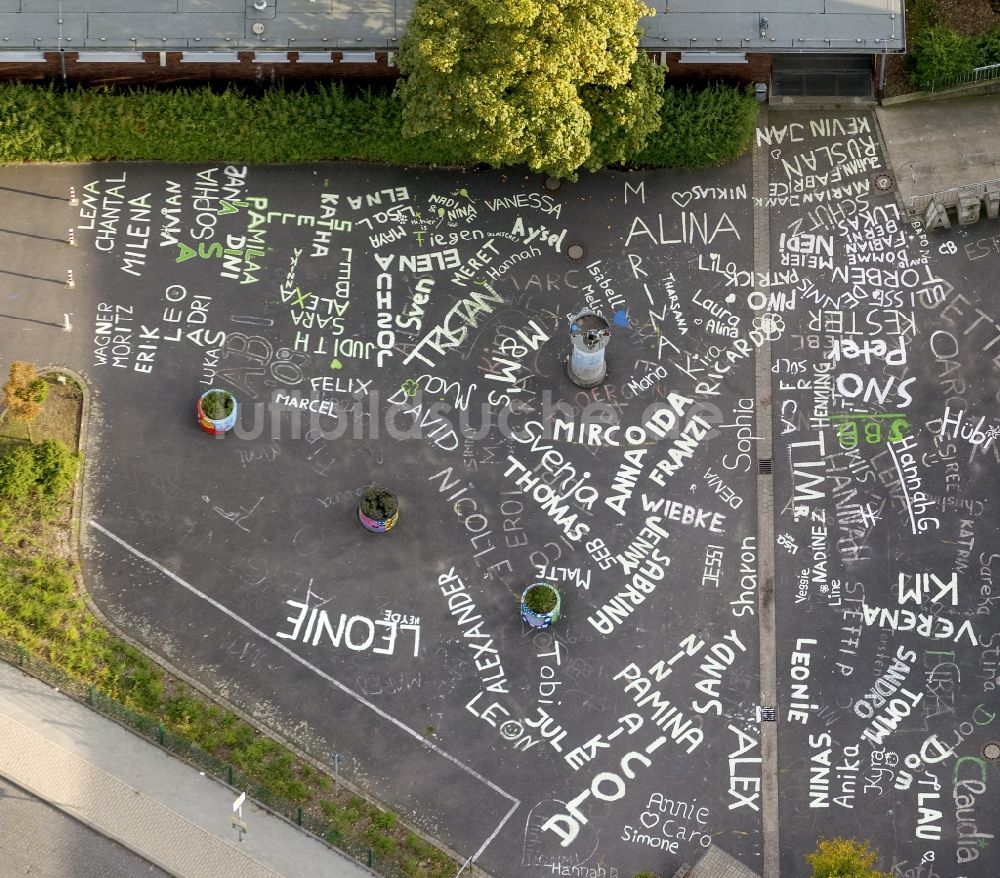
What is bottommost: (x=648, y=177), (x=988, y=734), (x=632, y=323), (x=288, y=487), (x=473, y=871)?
(x=473, y=871)

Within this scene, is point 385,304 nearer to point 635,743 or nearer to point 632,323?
point 632,323

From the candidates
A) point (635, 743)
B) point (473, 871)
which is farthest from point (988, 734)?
point (473, 871)

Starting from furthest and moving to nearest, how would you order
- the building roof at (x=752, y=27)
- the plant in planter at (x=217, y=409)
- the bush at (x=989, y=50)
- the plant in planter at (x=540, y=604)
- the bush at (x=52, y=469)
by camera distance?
the bush at (x=989, y=50)
the building roof at (x=752, y=27)
the plant in planter at (x=217, y=409)
the bush at (x=52, y=469)
the plant in planter at (x=540, y=604)

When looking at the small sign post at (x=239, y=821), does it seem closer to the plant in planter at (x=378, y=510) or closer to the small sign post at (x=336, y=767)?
the small sign post at (x=336, y=767)

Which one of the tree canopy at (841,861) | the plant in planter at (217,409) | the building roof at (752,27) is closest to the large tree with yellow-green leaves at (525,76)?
the building roof at (752,27)

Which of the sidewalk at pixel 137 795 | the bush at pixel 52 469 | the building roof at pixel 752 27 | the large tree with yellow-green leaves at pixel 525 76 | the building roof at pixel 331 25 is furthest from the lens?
the building roof at pixel 752 27

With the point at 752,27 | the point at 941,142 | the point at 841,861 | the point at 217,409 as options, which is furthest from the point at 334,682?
the point at 941,142

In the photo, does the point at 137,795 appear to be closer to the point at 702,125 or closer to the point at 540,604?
the point at 540,604
